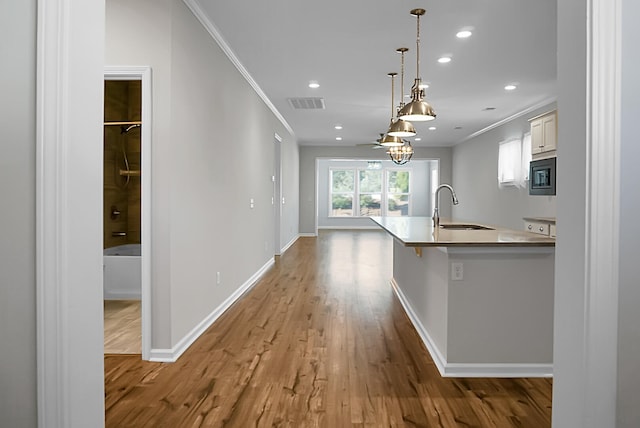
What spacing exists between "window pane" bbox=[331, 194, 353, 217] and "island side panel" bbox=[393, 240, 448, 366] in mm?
11263

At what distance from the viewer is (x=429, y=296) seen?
3551 mm

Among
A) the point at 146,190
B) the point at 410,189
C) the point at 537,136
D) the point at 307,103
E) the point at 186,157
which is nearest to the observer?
the point at 146,190

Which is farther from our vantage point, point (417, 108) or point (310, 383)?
point (417, 108)

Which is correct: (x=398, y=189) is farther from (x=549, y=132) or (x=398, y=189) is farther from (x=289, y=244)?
(x=549, y=132)

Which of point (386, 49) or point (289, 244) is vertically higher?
point (386, 49)

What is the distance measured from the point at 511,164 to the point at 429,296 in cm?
570
